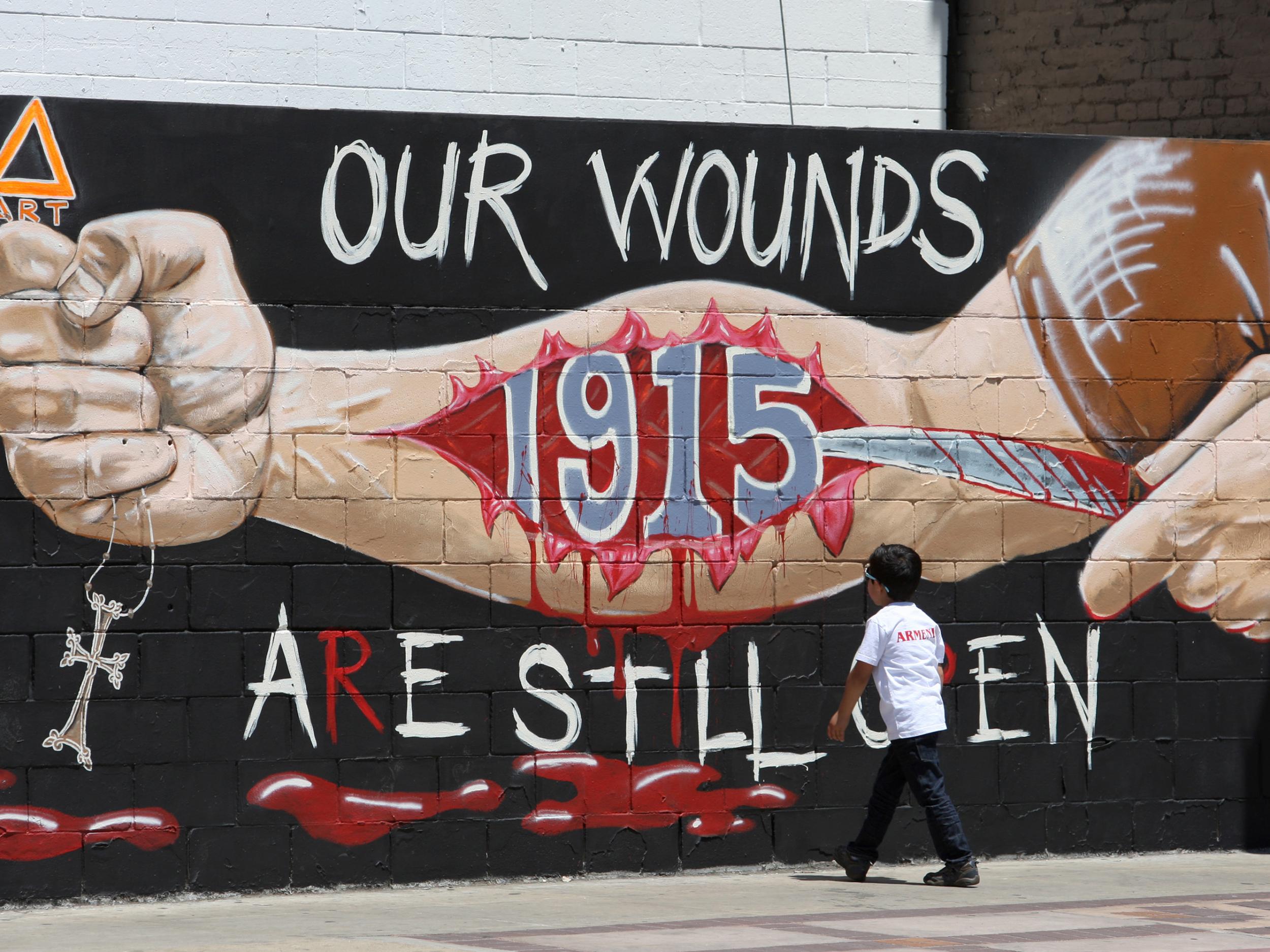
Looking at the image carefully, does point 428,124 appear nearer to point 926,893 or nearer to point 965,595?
point 965,595

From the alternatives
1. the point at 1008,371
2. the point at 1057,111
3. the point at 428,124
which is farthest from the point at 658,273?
the point at 1057,111

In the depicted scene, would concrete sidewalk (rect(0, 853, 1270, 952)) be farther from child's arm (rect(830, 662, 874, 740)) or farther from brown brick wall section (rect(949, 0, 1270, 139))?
brown brick wall section (rect(949, 0, 1270, 139))

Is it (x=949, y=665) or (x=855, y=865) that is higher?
(x=949, y=665)

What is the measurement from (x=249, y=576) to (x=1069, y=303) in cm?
387

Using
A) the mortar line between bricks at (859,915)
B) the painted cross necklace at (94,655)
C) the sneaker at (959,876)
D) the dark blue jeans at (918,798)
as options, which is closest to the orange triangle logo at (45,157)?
the painted cross necklace at (94,655)

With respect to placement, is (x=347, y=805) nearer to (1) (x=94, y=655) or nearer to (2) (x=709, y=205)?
(1) (x=94, y=655)

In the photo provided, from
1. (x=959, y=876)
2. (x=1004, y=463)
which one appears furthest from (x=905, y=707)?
(x=1004, y=463)

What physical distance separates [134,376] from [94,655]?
1107mm

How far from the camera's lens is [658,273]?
748 centimetres

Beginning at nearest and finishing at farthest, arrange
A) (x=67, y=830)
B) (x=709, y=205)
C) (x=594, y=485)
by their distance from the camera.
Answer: (x=67, y=830) < (x=594, y=485) < (x=709, y=205)

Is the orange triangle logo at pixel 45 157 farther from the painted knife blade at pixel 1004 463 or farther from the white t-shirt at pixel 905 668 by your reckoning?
the white t-shirt at pixel 905 668

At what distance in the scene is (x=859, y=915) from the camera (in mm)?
6445

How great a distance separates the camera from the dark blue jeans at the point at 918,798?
704 centimetres

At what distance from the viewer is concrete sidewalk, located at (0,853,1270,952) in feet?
19.2
